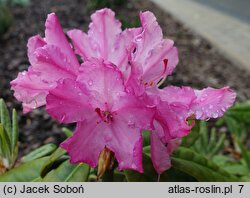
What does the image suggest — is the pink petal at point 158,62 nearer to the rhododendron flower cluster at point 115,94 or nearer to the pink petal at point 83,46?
the rhododendron flower cluster at point 115,94

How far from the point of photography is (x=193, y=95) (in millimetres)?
1049

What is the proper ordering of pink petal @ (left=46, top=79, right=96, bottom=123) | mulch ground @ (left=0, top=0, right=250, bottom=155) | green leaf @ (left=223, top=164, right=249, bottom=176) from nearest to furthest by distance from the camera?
1. pink petal @ (left=46, top=79, right=96, bottom=123)
2. green leaf @ (left=223, top=164, right=249, bottom=176)
3. mulch ground @ (left=0, top=0, right=250, bottom=155)

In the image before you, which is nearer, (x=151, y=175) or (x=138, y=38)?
(x=138, y=38)

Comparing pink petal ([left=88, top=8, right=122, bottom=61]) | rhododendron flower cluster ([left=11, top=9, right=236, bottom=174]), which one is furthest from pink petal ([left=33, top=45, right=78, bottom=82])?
pink petal ([left=88, top=8, right=122, bottom=61])

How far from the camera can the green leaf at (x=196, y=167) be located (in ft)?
4.12

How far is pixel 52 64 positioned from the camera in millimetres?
1001

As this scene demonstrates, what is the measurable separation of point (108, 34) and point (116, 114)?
22cm

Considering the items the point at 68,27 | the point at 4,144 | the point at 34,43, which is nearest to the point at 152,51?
the point at 34,43

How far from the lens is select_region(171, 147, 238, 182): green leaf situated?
49.4 inches

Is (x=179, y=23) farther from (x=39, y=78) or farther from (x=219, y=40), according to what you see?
(x=39, y=78)

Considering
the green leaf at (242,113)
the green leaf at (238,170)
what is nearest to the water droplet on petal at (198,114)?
the green leaf at (238,170)

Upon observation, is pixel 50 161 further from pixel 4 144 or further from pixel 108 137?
pixel 108 137

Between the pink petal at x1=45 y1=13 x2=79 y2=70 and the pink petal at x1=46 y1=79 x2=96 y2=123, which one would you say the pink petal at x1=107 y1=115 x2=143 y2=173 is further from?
the pink petal at x1=45 y1=13 x2=79 y2=70

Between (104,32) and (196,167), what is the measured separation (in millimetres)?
444
